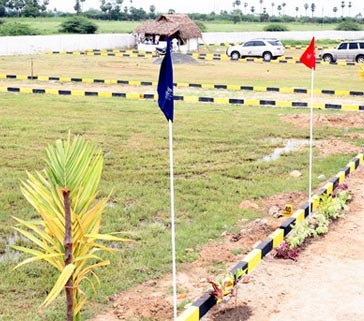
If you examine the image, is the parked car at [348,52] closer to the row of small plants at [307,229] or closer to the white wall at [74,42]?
the white wall at [74,42]

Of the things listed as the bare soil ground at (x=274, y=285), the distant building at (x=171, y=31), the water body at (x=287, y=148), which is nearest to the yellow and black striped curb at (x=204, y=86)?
the water body at (x=287, y=148)

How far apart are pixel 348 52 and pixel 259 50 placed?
4.81m

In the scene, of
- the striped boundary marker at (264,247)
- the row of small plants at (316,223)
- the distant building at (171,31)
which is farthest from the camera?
the distant building at (171,31)

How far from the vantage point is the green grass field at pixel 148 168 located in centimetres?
657

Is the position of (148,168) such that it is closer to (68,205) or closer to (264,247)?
(264,247)

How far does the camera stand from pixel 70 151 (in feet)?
10.2

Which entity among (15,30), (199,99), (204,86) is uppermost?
(15,30)

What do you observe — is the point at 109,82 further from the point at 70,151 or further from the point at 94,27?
the point at 94,27

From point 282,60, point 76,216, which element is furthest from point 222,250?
point 282,60

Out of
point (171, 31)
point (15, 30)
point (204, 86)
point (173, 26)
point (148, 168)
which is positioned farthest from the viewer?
point (15, 30)

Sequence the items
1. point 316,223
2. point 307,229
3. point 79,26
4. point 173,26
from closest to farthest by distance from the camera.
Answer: point 307,229, point 316,223, point 173,26, point 79,26

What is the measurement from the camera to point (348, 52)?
33.6m

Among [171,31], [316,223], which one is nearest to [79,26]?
[171,31]

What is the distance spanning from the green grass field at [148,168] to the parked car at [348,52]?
14.2 m
